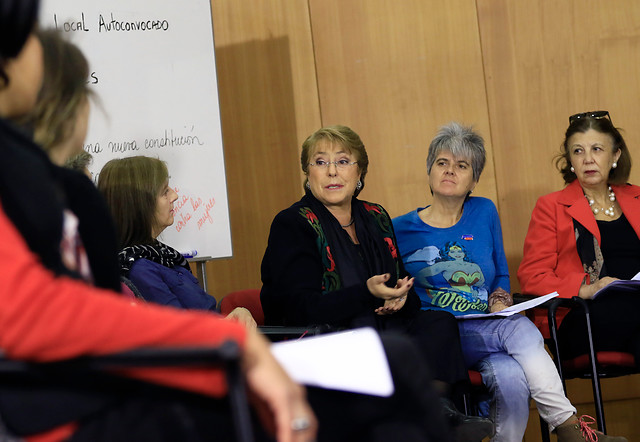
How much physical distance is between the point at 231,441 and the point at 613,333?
221cm

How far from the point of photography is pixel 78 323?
0.82 meters

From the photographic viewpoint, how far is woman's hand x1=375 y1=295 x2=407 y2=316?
2.51m

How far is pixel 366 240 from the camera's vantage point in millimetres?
2719

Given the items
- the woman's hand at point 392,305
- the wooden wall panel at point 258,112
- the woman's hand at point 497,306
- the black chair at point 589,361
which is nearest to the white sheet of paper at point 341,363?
the woman's hand at point 392,305

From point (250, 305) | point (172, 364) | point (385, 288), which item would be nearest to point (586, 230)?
point (385, 288)

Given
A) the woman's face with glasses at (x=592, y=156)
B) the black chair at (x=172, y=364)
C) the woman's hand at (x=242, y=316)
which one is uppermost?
the woman's face with glasses at (x=592, y=156)

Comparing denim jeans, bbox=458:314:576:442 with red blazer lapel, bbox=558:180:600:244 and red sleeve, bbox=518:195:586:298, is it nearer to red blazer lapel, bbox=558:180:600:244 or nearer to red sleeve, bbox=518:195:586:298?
red sleeve, bbox=518:195:586:298

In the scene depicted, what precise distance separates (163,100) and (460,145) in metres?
1.40

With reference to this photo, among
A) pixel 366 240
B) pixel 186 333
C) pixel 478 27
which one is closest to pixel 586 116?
pixel 478 27

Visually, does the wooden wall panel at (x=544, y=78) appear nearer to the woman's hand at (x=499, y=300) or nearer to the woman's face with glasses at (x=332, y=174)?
the woman's hand at (x=499, y=300)

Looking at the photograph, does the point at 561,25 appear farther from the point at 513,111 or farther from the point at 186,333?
the point at 186,333

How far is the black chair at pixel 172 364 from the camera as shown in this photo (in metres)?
0.82

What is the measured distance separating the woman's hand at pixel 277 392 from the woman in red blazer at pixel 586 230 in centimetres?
219

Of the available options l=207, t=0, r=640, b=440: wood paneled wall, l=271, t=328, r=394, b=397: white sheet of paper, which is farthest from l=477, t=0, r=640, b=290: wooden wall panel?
l=271, t=328, r=394, b=397: white sheet of paper
